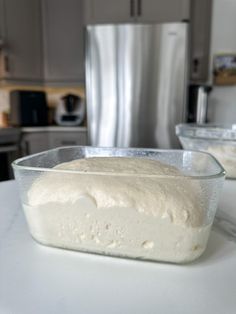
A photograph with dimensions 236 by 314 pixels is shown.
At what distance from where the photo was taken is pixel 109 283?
321mm

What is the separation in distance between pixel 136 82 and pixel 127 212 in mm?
1725

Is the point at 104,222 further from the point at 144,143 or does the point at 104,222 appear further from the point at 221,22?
the point at 221,22

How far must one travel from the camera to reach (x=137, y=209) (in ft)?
1.13

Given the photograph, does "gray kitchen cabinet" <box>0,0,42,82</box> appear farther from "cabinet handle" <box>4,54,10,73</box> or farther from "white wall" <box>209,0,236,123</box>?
"white wall" <box>209,0,236,123</box>

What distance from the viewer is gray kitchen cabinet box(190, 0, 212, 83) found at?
2.06 metres

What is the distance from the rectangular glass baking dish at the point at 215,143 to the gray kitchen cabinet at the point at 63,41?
5.81 ft

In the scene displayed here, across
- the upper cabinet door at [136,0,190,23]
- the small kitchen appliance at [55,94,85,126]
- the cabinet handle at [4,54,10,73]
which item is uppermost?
the upper cabinet door at [136,0,190,23]

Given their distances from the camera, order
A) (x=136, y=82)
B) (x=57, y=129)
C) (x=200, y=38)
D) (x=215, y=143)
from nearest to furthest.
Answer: (x=215, y=143) < (x=136, y=82) < (x=200, y=38) < (x=57, y=129)

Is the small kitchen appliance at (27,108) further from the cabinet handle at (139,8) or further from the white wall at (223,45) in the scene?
the white wall at (223,45)

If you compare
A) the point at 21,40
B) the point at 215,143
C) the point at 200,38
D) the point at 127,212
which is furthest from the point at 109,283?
the point at 21,40

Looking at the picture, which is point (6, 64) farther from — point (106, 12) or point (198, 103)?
point (198, 103)

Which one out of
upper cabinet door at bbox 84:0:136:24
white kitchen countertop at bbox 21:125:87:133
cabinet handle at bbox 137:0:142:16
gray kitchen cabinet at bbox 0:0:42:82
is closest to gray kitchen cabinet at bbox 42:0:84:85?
gray kitchen cabinet at bbox 0:0:42:82

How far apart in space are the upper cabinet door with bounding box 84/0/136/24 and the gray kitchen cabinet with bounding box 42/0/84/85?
0.32 metres

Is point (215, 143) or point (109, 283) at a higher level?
point (215, 143)
